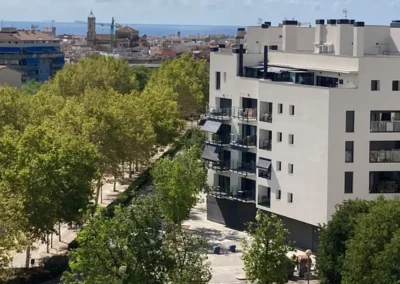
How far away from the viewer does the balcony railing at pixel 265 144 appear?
183 ft

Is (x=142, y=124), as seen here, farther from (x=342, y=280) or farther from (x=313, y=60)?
(x=342, y=280)

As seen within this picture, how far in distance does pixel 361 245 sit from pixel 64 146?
2218 cm

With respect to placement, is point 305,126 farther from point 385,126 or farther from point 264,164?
point 385,126

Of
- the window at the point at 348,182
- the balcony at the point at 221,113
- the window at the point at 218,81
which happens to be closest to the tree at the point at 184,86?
the window at the point at 218,81

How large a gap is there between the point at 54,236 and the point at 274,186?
15096 millimetres

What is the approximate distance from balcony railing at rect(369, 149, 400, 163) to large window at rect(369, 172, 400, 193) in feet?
2.68

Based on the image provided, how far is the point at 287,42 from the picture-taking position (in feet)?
207

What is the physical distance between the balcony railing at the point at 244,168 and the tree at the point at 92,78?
47741 millimetres

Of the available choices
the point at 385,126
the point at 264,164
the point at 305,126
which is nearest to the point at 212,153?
the point at 264,164

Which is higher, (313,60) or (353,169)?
(313,60)

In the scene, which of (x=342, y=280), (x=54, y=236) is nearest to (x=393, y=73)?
(x=342, y=280)

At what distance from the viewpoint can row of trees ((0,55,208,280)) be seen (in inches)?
1902

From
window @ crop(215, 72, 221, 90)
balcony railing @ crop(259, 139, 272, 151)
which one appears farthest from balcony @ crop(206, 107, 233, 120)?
balcony railing @ crop(259, 139, 272, 151)

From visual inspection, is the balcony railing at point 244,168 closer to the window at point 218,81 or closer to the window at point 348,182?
the window at point 218,81
